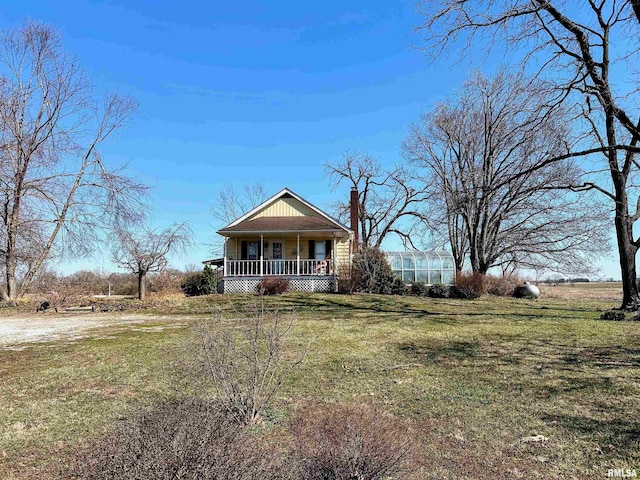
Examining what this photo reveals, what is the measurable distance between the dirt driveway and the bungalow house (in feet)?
27.7

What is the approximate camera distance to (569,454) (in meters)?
3.59

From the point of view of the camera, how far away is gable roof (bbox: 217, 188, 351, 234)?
21.3 m

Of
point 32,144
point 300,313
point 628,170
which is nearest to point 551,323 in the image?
point 628,170

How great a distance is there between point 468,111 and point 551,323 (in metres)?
21.0

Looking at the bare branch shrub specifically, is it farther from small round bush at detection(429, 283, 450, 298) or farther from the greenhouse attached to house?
the greenhouse attached to house

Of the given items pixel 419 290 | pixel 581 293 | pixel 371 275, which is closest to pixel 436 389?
pixel 371 275

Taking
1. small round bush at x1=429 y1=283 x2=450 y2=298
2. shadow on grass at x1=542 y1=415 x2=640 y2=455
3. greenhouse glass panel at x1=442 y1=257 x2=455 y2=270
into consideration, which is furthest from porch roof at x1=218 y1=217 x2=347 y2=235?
shadow on grass at x1=542 y1=415 x2=640 y2=455

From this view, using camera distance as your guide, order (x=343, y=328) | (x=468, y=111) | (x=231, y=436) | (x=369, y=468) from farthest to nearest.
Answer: (x=468, y=111) → (x=343, y=328) → (x=369, y=468) → (x=231, y=436)

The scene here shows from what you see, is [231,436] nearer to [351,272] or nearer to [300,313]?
[300,313]

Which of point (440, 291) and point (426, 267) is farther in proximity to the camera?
point (426, 267)

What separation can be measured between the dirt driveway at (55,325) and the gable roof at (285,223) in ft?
29.4

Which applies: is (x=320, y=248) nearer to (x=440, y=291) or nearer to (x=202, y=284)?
(x=202, y=284)

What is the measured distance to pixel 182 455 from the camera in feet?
6.78

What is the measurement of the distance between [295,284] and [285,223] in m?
3.62
